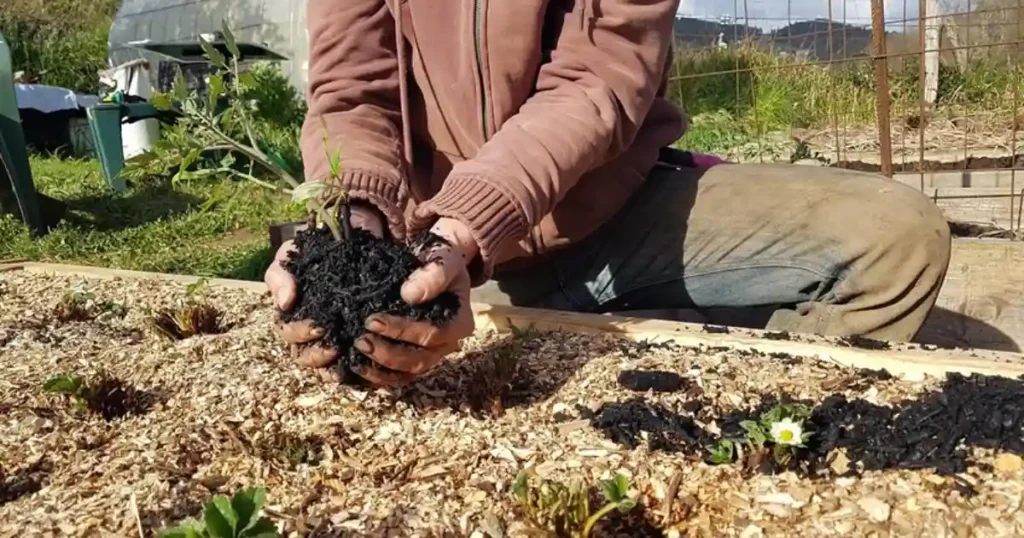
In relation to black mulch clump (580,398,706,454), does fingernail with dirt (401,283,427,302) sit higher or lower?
higher

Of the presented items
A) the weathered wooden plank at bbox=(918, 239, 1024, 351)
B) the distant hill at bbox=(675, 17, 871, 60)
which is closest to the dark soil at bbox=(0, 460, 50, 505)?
the weathered wooden plank at bbox=(918, 239, 1024, 351)

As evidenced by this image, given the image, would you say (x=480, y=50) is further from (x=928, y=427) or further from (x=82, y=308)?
(x=82, y=308)

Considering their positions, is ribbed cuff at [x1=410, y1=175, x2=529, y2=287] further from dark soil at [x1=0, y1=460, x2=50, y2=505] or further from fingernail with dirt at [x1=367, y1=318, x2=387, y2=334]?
dark soil at [x1=0, y1=460, x2=50, y2=505]

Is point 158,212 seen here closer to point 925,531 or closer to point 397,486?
point 397,486

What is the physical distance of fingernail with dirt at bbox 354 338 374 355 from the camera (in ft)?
4.43

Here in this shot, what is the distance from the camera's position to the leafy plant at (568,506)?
1103 millimetres

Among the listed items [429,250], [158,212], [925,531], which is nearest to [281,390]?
[429,250]

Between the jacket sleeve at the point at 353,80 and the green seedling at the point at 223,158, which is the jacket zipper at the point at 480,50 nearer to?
the jacket sleeve at the point at 353,80

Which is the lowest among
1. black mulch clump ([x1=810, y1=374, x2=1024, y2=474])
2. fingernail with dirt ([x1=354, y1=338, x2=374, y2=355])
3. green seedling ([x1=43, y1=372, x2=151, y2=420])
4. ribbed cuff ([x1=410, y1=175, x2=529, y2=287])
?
black mulch clump ([x1=810, y1=374, x2=1024, y2=474])

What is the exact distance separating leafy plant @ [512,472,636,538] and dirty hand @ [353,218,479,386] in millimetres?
311

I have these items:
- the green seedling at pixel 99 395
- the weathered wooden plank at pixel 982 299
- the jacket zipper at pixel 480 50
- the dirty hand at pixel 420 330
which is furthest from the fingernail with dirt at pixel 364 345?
the weathered wooden plank at pixel 982 299

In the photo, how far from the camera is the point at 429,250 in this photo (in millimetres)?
1464

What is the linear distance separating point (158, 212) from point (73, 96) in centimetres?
463

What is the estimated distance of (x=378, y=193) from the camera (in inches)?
70.8
